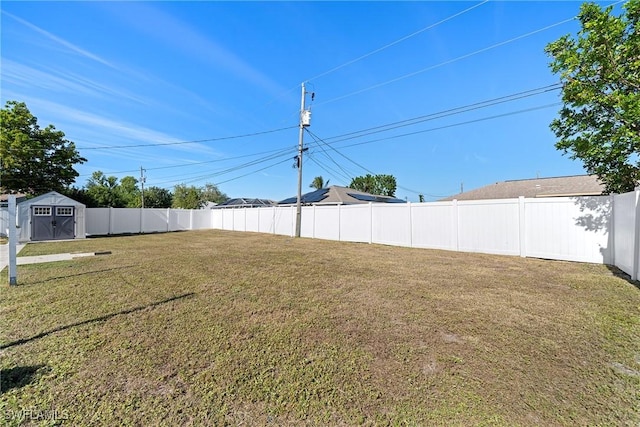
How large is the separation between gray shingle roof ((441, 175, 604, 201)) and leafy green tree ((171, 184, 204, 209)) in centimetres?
3851

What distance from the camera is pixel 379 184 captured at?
46.5 metres

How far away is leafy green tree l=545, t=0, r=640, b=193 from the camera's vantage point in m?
5.69

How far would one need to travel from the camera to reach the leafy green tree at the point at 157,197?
4331 centimetres

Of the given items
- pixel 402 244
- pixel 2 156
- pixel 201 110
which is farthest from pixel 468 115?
pixel 2 156

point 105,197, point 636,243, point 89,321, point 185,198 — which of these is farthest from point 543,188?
point 185,198

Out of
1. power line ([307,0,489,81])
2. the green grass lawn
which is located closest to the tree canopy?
power line ([307,0,489,81])

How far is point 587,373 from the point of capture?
240cm

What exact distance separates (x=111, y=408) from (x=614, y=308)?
614cm

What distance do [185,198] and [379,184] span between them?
3340 cm

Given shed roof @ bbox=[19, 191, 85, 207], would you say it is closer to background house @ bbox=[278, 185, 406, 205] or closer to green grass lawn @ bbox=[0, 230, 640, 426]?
green grass lawn @ bbox=[0, 230, 640, 426]

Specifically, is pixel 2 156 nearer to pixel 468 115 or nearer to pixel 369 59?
pixel 369 59

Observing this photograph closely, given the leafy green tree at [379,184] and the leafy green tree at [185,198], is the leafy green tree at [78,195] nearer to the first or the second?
the leafy green tree at [185,198]

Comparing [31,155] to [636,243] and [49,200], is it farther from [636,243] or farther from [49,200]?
[636,243]

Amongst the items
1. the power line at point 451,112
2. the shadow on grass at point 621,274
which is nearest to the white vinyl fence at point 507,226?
the shadow on grass at point 621,274
